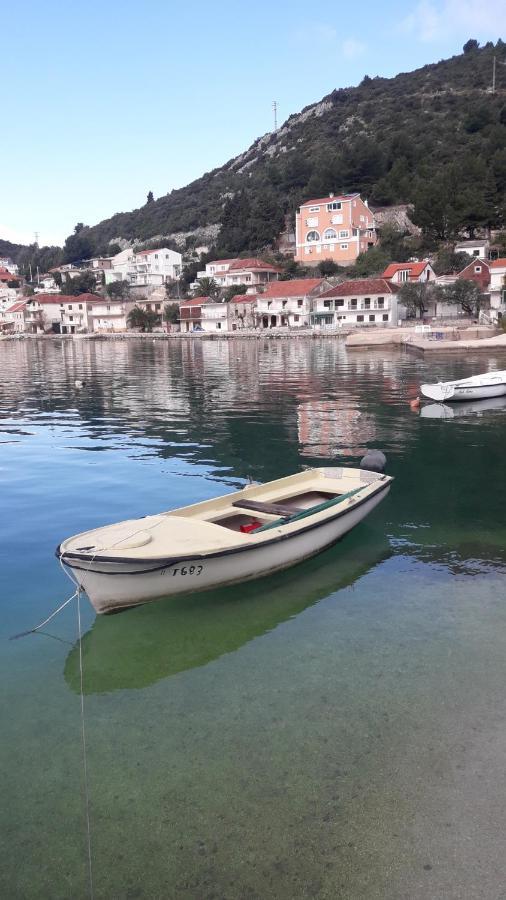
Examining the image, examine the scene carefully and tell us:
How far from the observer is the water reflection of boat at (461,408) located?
26578 mm

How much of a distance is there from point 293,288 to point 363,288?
14.0 meters

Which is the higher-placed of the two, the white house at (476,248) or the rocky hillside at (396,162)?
the rocky hillside at (396,162)

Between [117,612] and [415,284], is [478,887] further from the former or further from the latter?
[415,284]

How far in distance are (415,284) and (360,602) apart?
79.2 metres

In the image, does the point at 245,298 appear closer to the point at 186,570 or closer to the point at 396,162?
the point at 396,162

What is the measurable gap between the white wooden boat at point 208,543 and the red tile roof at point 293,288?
8807 centimetres

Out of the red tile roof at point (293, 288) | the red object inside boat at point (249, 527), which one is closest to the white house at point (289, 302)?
the red tile roof at point (293, 288)

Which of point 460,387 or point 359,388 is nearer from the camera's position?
point 460,387

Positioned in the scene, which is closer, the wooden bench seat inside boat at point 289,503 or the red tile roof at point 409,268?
the wooden bench seat inside boat at point 289,503

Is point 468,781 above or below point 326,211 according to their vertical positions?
below

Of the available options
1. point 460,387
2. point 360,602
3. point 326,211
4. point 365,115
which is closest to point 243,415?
point 460,387

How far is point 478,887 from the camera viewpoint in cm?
466

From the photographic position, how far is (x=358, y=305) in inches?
3499

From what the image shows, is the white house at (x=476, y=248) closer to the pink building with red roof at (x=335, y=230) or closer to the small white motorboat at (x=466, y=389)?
the pink building with red roof at (x=335, y=230)
